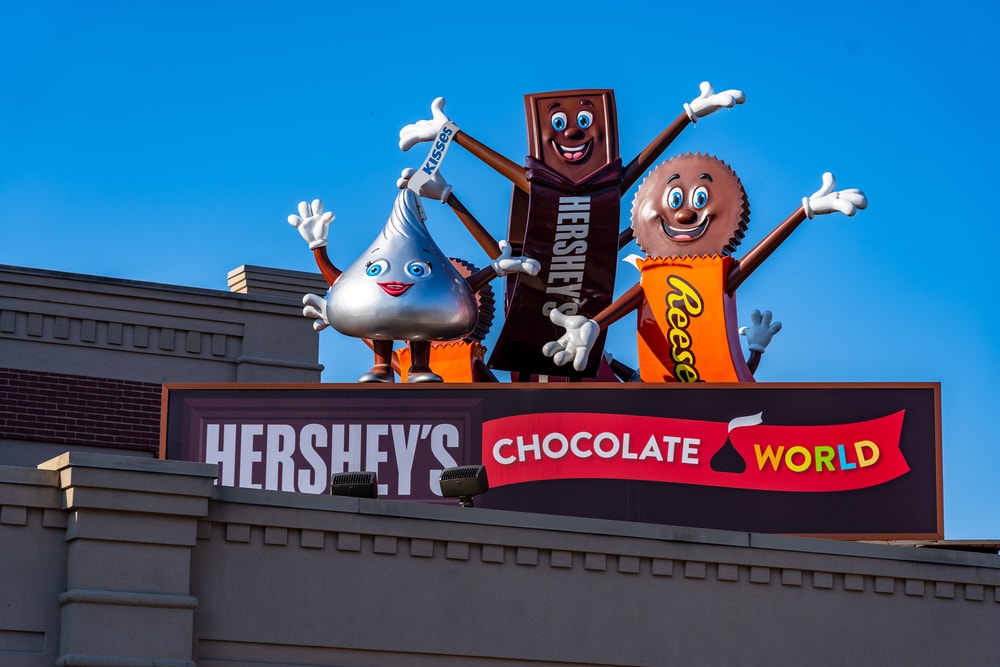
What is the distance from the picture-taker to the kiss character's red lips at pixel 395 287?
16.7 meters

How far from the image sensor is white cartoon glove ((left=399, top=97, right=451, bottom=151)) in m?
20.0

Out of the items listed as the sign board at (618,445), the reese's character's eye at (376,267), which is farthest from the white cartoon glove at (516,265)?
the sign board at (618,445)

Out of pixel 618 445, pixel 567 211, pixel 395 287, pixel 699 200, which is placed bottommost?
pixel 618 445

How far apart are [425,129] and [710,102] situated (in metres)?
3.62

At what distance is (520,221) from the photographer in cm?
1941

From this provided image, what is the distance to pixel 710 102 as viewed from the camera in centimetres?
1883

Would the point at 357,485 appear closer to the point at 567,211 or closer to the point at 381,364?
the point at 381,364

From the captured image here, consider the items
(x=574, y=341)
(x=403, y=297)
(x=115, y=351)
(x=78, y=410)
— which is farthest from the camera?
(x=115, y=351)

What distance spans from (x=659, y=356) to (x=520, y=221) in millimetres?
2527

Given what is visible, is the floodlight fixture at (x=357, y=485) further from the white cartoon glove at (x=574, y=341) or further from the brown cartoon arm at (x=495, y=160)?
the brown cartoon arm at (x=495, y=160)

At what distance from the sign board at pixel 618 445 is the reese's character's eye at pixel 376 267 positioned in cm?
137

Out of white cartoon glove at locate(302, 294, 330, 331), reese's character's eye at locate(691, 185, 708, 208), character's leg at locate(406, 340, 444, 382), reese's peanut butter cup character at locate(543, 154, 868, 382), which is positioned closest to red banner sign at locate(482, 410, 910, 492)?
character's leg at locate(406, 340, 444, 382)

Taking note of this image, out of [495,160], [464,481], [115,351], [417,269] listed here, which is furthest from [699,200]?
[115,351]

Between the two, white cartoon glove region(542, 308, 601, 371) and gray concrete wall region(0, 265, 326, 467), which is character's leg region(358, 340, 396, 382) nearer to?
white cartoon glove region(542, 308, 601, 371)
